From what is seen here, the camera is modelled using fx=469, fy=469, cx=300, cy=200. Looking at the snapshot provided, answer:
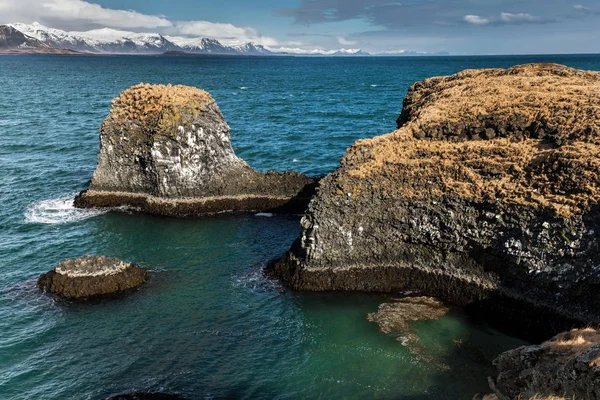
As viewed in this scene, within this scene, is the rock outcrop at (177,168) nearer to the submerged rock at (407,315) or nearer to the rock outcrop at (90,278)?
the rock outcrop at (90,278)

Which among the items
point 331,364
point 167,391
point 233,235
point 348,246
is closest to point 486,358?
point 331,364

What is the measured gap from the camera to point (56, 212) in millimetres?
47531

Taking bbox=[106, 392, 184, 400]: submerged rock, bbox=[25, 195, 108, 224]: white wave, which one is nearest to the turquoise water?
bbox=[25, 195, 108, 224]: white wave

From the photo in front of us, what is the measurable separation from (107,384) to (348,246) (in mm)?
17458

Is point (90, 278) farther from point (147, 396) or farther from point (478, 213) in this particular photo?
point (478, 213)

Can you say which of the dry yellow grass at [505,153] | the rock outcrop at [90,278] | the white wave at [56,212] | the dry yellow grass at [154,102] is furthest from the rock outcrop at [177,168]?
the dry yellow grass at [505,153]

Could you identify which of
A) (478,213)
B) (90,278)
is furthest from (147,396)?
(478,213)

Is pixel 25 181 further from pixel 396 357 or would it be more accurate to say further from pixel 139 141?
pixel 396 357

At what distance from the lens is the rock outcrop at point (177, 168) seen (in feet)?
154

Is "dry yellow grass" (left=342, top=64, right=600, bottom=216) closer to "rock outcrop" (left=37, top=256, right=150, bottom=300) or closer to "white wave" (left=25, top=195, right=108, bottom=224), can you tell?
"rock outcrop" (left=37, top=256, right=150, bottom=300)

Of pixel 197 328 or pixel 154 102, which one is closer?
pixel 197 328

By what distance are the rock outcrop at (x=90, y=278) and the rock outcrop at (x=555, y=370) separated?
80.5ft

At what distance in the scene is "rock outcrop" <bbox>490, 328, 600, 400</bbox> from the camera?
15.6 meters

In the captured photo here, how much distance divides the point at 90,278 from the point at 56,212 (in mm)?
18423
